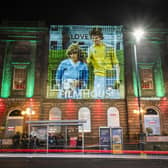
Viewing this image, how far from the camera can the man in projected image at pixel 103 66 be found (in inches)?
1182

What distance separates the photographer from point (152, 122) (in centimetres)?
2895

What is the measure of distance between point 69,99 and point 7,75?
31.6 feet

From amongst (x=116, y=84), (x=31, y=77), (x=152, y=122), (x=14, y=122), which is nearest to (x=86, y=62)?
(x=116, y=84)

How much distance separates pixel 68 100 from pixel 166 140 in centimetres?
1372

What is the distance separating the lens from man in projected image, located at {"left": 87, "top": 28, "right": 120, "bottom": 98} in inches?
1182

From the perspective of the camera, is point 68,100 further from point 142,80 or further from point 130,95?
point 142,80

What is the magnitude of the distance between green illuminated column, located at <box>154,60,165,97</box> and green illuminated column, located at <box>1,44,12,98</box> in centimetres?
2134

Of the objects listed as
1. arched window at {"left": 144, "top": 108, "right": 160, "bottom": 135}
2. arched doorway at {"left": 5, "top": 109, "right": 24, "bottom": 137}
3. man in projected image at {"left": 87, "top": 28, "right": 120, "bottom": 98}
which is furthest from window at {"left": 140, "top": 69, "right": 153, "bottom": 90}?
arched doorway at {"left": 5, "top": 109, "right": 24, "bottom": 137}

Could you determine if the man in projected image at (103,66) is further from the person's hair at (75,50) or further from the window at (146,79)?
the window at (146,79)

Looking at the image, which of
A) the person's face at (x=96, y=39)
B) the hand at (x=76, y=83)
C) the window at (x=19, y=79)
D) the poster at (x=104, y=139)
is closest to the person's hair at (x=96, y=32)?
the person's face at (x=96, y=39)

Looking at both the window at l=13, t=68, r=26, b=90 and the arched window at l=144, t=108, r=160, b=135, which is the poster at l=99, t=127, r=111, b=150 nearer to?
the arched window at l=144, t=108, r=160, b=135

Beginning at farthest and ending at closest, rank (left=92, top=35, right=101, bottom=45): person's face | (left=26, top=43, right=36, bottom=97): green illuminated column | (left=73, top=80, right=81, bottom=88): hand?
(left=92, top=35, right=101, bottom=45): person's face < (left=73, top=80, right=81, bottom=88): hand < (left=26, top=43, right=36, bottom=97): green illuminated column

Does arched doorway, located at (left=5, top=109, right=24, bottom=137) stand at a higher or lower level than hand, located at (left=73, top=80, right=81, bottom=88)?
lower

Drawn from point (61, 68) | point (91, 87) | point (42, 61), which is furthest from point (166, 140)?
point (42, 61)
